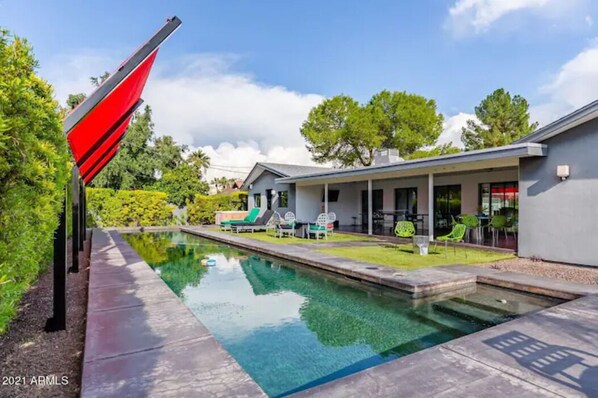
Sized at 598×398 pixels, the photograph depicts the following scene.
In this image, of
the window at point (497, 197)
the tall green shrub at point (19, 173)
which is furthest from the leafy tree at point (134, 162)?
the tall green shrub at point (19, 173)

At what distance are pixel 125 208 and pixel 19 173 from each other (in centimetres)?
2156

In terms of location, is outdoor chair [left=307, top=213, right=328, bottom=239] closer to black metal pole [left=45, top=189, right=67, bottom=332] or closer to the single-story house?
the single-story house

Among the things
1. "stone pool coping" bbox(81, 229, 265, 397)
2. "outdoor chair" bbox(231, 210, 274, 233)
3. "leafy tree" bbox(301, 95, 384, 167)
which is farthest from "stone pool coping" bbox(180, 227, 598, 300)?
"leafy tree" bbox(301, 95, 384, 167)

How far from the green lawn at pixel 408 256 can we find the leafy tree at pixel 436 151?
778 inches

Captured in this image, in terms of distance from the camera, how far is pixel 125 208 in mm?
21812

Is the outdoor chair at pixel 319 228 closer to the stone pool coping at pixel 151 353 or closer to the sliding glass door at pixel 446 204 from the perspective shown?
the sliding glass door at pixel 446 204

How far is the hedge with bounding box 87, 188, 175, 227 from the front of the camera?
21.2 meters

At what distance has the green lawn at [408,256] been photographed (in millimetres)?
8859

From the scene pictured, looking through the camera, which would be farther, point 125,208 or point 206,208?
point 206,208

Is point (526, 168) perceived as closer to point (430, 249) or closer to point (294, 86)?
point (430, 249)

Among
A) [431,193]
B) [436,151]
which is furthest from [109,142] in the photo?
[436,151]

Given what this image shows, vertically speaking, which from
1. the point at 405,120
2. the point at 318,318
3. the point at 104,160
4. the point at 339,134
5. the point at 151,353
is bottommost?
the point at 318,318

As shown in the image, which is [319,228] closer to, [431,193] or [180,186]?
[431,193]

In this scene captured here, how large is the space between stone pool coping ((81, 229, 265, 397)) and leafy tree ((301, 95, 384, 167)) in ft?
91.0
